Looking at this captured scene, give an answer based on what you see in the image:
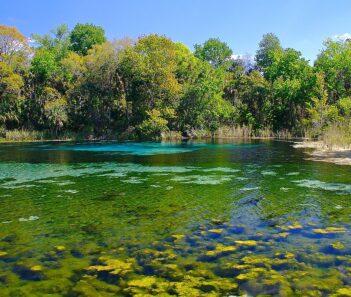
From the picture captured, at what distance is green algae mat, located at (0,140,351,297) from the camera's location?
6066 mm

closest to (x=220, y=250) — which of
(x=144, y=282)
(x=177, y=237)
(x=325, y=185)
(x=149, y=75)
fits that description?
(x=177, y=237)

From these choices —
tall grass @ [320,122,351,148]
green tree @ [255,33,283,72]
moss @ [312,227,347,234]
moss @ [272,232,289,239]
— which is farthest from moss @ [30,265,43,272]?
green tree @ [255,33,283,72]

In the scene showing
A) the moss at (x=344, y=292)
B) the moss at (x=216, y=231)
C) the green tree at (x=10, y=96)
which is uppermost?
the green tree at (x=10, y=96)

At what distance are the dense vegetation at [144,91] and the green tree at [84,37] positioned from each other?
1942 centimetres

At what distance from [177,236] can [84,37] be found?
7323 cm

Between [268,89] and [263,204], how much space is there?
47661 mm

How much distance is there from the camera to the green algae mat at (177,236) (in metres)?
6.07

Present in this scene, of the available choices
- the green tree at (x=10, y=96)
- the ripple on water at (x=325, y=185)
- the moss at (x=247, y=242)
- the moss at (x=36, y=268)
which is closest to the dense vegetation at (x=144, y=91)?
the green tree at (x=10, y=96)

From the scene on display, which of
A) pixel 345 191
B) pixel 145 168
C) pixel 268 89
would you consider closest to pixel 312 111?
pixel 268 89

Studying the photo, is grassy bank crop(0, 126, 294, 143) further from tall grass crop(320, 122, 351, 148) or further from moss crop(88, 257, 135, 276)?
moss crop(88, 257, 135, 276)

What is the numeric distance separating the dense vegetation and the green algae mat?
35.7 m

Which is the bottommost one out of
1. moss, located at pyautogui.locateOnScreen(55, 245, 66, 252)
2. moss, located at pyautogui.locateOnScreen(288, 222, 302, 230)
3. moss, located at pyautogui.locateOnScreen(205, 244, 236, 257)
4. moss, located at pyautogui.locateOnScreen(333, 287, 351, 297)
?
moss, located at pyautogui.locateOnScreen(333, 287, 351, 297)

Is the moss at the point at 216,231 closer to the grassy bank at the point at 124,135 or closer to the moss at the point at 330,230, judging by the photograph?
the moss at the point at 330,230

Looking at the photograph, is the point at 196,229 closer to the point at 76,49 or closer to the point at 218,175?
the point at 218,175
